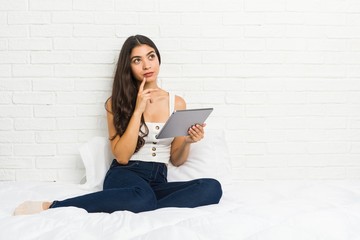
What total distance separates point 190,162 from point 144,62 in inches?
22.2

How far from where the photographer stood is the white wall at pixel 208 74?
90.4 inches

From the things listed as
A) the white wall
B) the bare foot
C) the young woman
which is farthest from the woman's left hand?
the bare foot

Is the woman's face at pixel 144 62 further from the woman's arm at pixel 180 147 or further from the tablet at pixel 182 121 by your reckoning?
the tablet at pixel 182 121

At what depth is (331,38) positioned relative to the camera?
2.39 meters

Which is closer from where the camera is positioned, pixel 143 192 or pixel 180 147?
pixel 143 192

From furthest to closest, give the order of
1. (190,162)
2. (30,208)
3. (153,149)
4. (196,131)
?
(190,162) < (153,149) < (196,131) < (30,208)

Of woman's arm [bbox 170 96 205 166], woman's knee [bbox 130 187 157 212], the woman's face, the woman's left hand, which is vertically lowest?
woman's knee [bbox 130 187 157 212]

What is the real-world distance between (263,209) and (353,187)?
68 centimetres

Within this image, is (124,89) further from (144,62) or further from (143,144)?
(143,144)

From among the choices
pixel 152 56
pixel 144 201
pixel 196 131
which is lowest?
pixel 144 201

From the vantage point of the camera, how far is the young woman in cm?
176

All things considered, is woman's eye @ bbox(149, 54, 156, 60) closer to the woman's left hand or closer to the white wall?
the white wall

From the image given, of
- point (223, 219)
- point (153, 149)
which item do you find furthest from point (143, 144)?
point (223, 219)

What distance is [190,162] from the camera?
219cm
